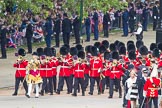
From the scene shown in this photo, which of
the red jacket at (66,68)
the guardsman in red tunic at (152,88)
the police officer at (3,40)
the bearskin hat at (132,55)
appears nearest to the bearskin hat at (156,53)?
the bearskin hat at (132,55)

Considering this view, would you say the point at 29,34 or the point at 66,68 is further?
the point at 29,34

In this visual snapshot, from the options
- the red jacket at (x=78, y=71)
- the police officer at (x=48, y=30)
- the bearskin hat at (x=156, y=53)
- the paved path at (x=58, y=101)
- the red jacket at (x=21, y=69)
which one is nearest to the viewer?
the paved path at (x=58, y=101)

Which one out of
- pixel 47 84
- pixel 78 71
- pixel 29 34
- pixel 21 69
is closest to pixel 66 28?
pixel 29 34

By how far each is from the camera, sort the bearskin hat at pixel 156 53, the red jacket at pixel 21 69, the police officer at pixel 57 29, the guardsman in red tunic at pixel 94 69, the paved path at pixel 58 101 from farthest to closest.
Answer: the police officer at pixel 57 29, the guardsman in red tunic at pixel 94 69, the red jacket at pixel 21 69, the bearskin hat at pixel 156 53, the paved path at pixel 58 101

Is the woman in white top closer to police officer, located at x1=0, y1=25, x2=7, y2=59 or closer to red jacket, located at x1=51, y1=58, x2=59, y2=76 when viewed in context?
red jacket, located at x1=51, y1=58, x2=59, y2=76

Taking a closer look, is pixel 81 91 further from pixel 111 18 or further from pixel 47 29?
pixel 111 18

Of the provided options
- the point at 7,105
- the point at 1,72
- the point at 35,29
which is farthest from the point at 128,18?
the point at 7,105

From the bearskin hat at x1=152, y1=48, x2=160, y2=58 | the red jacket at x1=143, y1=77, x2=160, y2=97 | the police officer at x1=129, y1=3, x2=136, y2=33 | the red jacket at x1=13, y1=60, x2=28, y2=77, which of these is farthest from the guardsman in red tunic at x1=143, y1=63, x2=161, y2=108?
the police officer at x1=129, y1=3, x2=136, y2=33

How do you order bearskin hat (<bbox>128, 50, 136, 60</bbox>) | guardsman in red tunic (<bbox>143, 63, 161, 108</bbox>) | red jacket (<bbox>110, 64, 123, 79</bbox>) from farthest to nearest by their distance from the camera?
1. bearskin hat (<bbox>128, 50, 136, 60</bbox>)
2. red jacket (<bbox>110, 64, 123, 79</bbox>)
3. guardsman in red tunic (<bbox>143, 63, 161, 108</bbox>)

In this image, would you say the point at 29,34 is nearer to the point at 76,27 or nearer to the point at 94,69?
the point at 76,27

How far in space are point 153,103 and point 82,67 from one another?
201 inches

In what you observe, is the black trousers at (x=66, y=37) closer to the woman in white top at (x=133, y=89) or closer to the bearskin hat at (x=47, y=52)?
the bearskin hat at (x=47, y=52)

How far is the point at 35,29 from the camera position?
138 feet

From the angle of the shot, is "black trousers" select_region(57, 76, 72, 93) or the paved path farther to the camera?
"black trousers" select_region(57, 76, 72, 93)
